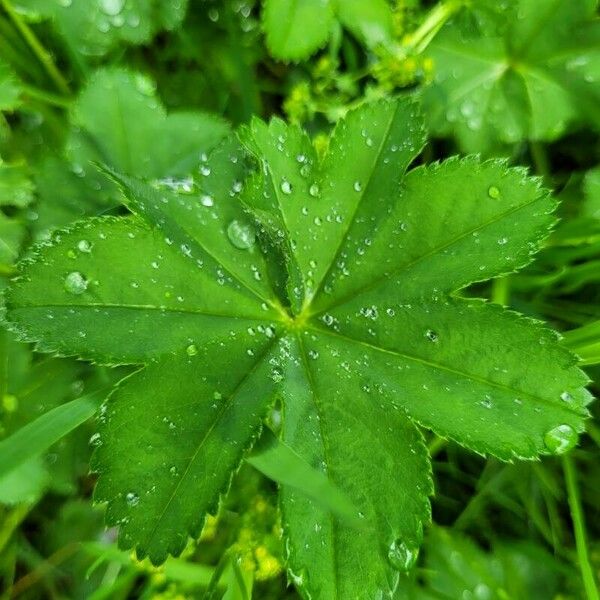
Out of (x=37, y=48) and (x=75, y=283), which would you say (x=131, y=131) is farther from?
(x=75, y=283)

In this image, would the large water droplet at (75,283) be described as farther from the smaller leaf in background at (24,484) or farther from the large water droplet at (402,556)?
the large water droplet at (402,556)

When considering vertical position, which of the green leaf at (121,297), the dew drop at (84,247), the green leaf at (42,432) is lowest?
the green leaf at (42,432)

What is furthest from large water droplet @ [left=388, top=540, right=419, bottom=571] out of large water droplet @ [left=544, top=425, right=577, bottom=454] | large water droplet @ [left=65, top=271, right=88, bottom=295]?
large water droplet @ [left=65, top=271, right=88, bottom=295]

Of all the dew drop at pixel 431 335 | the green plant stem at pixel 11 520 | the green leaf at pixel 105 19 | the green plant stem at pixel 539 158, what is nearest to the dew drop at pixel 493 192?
the dew drop at pixel 431 335

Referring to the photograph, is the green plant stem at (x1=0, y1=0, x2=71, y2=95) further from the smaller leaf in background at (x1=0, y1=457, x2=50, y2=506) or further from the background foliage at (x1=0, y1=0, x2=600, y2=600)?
the smaller leaf in background at (x1=0, y1=457, x2=50, y2=506)

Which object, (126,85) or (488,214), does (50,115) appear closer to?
(126,85)

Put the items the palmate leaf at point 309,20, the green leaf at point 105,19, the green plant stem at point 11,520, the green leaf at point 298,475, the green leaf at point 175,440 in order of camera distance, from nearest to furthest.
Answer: the green leaf at point 298,475 < the green leaf at point 175,440 < the palmate leaf at point 309,20 < the green leaf at point 105,19 < the green plant stem at point 11,520

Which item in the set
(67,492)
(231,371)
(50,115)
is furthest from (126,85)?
(67,492)
